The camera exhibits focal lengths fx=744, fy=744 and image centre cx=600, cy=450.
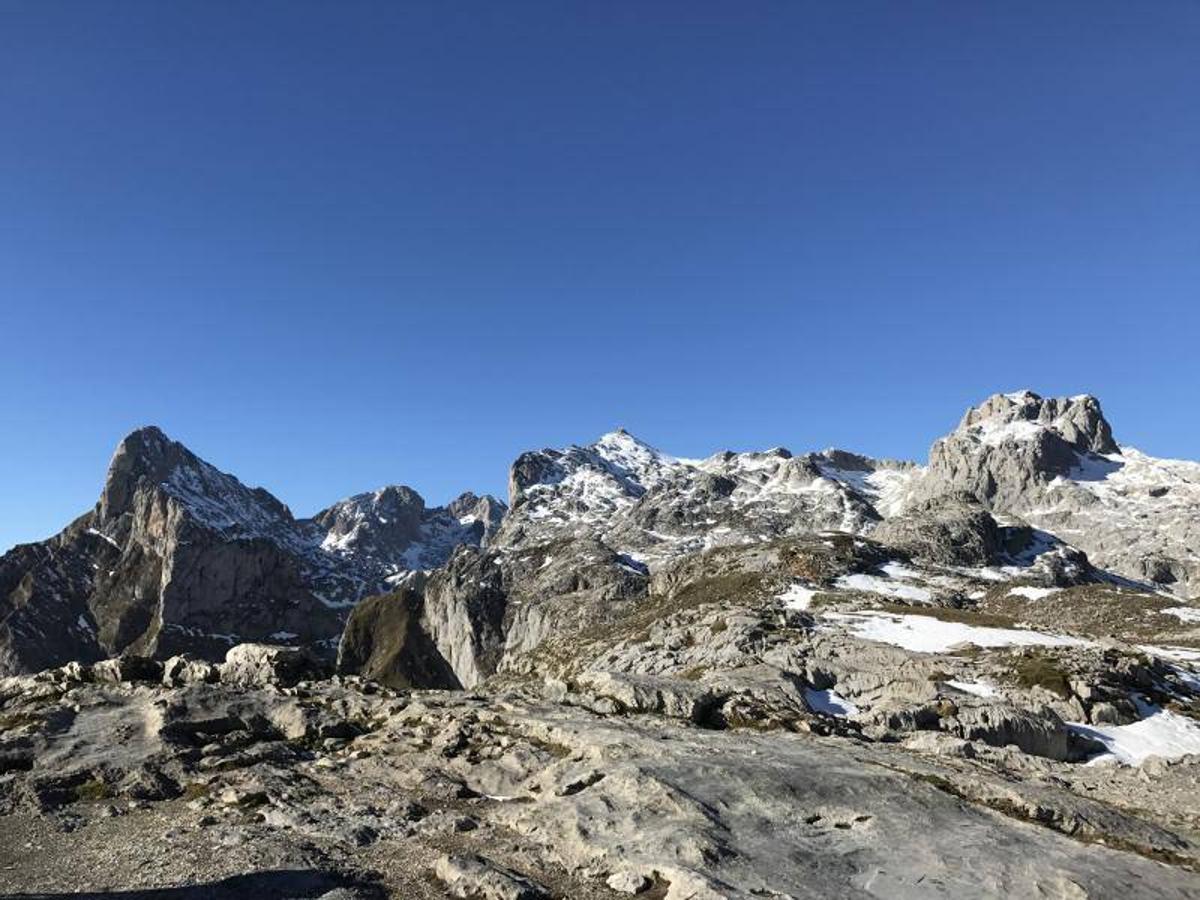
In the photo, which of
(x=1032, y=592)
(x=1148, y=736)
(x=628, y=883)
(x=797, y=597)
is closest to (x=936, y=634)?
(x=1148, y=736)

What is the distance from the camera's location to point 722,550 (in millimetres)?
196250

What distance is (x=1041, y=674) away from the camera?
6241 cm

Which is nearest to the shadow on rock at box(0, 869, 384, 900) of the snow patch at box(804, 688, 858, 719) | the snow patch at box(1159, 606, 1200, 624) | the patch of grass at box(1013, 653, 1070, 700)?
the snow patch at box(804, 688, 858, 719)

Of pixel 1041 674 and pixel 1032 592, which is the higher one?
pixel 1032 592

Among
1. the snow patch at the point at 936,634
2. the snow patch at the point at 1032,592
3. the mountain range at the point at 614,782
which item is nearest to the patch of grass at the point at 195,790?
the mountain range at the point at 614,782

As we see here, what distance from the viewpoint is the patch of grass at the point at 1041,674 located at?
59188 millimetres

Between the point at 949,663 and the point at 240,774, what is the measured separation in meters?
59.2

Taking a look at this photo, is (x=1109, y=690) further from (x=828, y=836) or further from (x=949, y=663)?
(x=828, y=836)

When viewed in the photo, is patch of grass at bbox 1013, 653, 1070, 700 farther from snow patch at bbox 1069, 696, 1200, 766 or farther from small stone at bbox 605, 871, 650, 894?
small stone at bbox 605, 871, 650, 894

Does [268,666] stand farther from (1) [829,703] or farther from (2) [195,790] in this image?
(1) [829,703]

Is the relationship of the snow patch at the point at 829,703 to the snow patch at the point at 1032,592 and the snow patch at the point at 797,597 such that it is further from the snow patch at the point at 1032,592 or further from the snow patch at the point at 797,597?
the snow patch at the point at 1032,592

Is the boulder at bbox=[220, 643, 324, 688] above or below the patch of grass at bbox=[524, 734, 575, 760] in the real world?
above

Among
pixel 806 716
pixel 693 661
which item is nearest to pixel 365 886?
pixel 806 716

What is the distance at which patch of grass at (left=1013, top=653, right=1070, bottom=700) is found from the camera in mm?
59188
